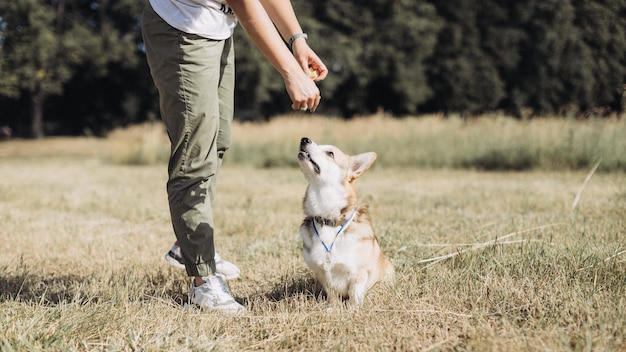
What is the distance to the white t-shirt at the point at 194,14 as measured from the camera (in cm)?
208

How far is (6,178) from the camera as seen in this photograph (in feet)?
27.0

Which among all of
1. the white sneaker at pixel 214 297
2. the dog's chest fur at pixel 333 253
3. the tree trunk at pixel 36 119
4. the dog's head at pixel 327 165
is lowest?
the tree trunk at pixel 36 119

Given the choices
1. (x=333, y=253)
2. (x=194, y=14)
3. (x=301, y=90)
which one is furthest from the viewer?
(x=333, y=253)

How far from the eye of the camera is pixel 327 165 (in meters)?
2.61

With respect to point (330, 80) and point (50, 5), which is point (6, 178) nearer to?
point (50, 5)

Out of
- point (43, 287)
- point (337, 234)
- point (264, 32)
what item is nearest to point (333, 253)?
point (337, 234)

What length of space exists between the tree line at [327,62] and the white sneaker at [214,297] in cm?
1274

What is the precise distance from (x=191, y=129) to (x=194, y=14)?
442 millimetres

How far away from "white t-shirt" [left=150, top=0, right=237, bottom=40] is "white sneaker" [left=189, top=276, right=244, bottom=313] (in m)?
1.01

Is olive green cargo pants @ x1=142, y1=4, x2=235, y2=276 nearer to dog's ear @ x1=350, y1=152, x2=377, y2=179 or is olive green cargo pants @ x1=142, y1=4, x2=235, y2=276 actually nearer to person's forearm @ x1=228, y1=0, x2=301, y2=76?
person's forearm @ x1=228, y1=0, x2=301, y2=76

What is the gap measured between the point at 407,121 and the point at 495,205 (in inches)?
262

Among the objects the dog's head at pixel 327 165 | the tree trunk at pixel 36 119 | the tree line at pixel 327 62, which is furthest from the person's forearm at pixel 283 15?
the tree trunk at pixel 36 119

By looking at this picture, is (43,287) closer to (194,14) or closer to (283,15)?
(194,14)

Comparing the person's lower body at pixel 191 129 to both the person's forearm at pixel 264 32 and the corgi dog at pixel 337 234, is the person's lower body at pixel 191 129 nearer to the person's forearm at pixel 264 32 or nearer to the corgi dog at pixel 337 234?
the person's forearm at pixel 264 32
